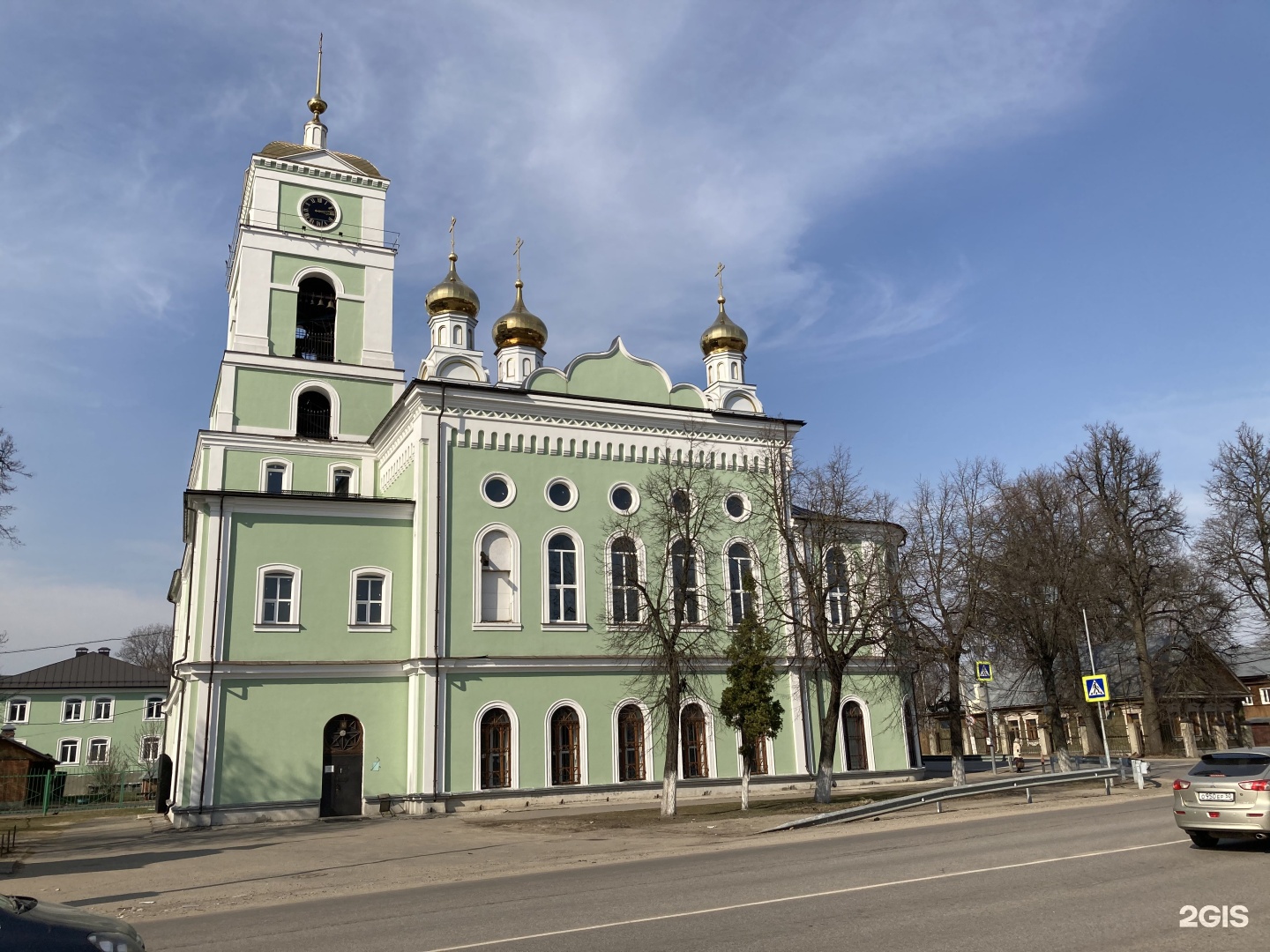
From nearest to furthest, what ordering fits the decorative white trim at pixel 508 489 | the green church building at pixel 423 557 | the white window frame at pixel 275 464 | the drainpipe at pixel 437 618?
the drainpipe at pixel 437 618, the green church building at pixel 423 557, the decorative white trim at pixel 508 489, the white window frame at pixel 275 464

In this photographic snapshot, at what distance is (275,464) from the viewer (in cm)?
3209

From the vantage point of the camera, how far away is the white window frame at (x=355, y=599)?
2806 centimetres

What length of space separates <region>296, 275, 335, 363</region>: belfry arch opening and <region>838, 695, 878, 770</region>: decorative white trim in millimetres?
21623

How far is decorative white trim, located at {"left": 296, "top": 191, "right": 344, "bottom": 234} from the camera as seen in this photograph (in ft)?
114

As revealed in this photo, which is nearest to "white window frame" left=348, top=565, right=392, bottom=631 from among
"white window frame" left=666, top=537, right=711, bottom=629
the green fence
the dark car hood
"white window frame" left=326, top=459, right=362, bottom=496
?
"white window frame" left=326, top=459, right=362, bottom=496

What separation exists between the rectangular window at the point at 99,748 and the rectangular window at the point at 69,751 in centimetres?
68

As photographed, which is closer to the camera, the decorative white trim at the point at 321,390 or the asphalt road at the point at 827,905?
the asphalt road at the point at 827,905

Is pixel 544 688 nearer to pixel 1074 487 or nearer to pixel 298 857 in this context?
pixel 298 857

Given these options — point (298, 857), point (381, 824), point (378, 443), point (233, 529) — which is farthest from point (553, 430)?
point (298, 857)

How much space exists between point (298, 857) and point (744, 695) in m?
10.9

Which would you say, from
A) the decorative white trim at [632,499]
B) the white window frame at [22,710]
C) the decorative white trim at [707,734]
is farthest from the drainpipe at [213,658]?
the white window frame at [22,710]

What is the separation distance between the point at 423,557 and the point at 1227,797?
20.9 metres

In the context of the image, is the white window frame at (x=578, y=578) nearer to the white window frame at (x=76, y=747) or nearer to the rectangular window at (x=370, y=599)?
the rectangular window at (x=370, y=599)

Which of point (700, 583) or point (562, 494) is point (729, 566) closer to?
point (700, 583)
